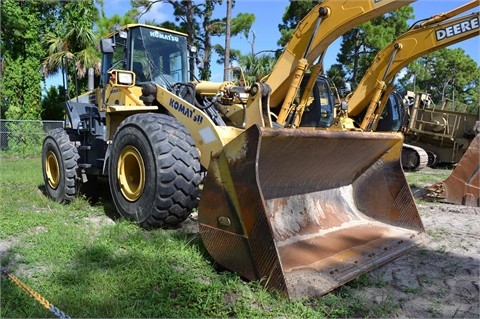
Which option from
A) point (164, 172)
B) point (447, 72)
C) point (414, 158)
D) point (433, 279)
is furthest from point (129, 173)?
point (447, 72)

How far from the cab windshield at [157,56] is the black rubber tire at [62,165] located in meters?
1.62

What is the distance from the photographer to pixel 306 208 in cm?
465

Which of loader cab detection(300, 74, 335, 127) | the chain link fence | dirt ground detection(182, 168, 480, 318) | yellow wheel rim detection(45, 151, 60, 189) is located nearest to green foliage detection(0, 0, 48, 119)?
the chain link fence

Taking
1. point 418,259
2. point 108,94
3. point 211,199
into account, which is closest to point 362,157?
point 418,259

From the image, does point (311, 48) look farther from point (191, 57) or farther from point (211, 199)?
point (211, 199)

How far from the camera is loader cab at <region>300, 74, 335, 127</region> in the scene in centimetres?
930

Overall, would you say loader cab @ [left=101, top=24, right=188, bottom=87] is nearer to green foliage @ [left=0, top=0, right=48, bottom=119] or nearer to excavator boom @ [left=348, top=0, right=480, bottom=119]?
excavator boom @ [left=348, top=0, right=480, bottom=119]

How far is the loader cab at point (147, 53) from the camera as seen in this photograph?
241 inches

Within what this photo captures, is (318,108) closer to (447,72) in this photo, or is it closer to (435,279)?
(435,279)

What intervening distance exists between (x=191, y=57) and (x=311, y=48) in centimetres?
188

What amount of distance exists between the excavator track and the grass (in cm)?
1074

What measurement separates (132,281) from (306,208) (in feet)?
6.79

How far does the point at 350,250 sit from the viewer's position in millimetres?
4094

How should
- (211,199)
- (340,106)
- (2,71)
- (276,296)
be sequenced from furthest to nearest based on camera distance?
(2,71)
(340,106)
(211,199)
(276,296)
